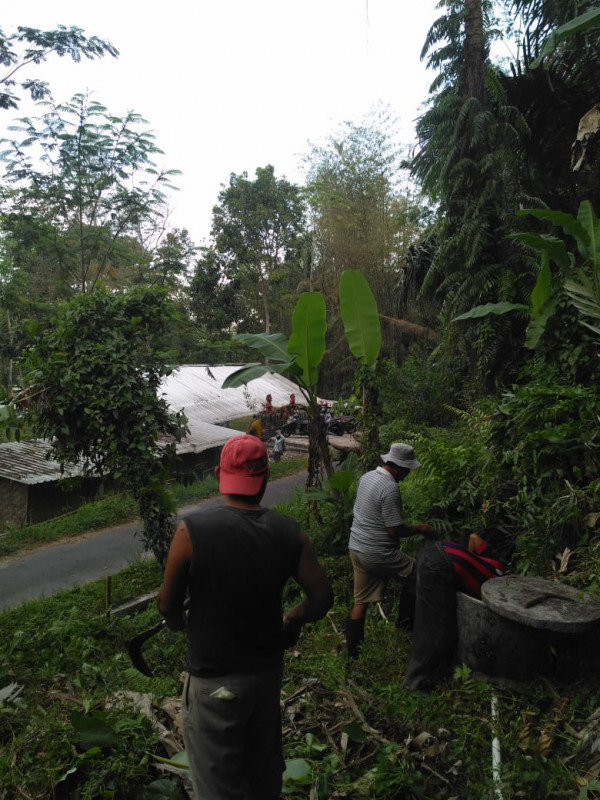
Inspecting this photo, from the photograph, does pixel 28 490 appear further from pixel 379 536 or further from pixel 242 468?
pixel 242 468

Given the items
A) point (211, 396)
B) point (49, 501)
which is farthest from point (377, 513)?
point (211, 396)

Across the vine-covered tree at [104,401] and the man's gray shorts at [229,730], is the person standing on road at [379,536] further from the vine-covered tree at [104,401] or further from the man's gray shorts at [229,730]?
the vine-covered tree at [104,401]

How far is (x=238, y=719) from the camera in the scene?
75.4 inches

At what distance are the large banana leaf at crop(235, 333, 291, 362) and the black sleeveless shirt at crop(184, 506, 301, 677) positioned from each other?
3.95 m

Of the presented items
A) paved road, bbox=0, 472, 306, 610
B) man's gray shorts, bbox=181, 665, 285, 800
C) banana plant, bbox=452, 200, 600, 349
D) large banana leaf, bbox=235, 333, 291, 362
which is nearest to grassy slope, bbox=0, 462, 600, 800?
man's gray shorts, bbox=181, 665, 285, 800

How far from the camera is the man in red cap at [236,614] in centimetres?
185

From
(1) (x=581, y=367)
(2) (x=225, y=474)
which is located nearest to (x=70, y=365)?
(2) (x=225, y=474)

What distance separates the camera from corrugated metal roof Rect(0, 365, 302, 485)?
35.5ft

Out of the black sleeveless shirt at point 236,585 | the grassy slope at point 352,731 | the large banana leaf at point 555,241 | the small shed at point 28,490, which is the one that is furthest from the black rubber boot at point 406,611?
the small shed at point 28,490

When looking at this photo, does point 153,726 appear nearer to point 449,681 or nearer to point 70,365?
point 449,681

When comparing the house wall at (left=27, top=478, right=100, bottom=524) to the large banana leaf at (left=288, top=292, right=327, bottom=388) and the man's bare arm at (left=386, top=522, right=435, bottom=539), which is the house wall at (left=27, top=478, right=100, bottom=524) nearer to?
the large banana leaf at (left=288, top=292, right=327, bottom=388)

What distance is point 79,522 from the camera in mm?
10578

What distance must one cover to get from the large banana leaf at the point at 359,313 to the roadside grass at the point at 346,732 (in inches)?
112

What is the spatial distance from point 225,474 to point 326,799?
1706 mm
